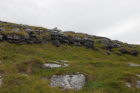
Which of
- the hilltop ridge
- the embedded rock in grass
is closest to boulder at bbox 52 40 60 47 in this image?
the hilltop ridge

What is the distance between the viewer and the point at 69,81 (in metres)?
11.1

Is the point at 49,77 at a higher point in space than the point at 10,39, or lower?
lower

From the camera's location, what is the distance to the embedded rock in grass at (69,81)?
10.3 m

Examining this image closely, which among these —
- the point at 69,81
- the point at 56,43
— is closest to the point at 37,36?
the point at 56,43

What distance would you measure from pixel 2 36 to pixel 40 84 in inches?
861

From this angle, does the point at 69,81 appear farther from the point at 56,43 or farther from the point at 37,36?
the point at 37,36

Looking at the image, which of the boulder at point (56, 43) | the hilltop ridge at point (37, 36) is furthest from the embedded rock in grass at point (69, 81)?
the boulder at point (56, 43)

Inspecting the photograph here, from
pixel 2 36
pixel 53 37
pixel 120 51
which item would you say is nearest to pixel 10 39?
pixel 2 36

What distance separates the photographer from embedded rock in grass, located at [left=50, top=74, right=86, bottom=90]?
33.7ft

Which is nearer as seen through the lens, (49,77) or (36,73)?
(49,77)

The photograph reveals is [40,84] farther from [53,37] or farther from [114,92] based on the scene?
[53,37]

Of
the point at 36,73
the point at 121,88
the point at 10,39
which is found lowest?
the point at 36,73

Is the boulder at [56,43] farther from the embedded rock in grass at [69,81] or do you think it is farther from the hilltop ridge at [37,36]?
the embedded rock in grass at [69,81]

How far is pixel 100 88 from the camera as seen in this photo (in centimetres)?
986
